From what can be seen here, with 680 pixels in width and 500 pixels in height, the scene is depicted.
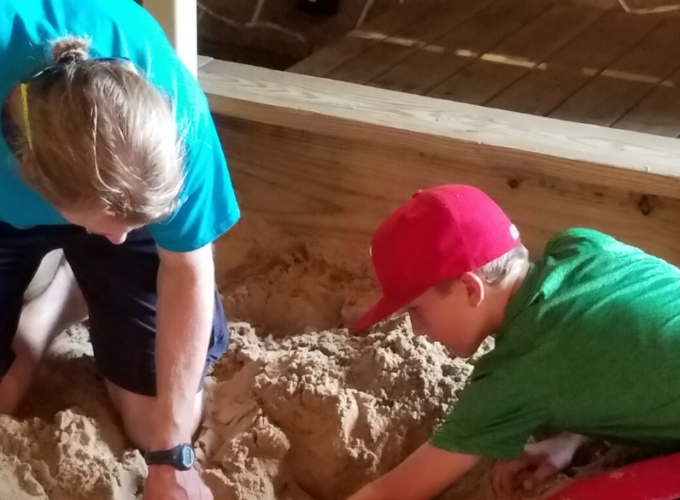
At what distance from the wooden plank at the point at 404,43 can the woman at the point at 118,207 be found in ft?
2.39

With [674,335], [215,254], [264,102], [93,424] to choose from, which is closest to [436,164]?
[264,102]

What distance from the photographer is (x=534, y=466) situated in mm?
1113

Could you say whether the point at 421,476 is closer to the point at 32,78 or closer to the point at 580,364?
the point at 580,364

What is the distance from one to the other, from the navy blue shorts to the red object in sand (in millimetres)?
555

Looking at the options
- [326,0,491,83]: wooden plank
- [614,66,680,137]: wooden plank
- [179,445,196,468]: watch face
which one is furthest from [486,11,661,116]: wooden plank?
[179,445,196,468]: watch face

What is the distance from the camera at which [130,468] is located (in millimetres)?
1162

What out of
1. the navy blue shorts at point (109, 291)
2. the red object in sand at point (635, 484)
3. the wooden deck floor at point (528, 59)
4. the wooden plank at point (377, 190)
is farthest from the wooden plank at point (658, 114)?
the navy blue shorts at point (109, 291)

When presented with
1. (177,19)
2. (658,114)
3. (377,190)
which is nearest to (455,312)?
(377,190)

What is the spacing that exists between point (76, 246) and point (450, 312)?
551 millimetres

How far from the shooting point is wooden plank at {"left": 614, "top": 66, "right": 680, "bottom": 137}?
1.54 metres

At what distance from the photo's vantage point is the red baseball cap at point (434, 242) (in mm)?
964

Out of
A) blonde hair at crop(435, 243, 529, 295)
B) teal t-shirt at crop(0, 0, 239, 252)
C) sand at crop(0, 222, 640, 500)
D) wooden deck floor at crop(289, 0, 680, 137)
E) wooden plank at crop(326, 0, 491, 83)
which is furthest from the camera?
wooden plank at crop(326, 0, 491, 83)

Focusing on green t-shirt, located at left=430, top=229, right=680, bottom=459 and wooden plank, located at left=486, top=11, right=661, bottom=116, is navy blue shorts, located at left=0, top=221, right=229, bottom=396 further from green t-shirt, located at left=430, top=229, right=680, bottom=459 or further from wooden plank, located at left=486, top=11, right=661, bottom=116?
wooden plank, located at left=486, top=11, right=661, bottom=116

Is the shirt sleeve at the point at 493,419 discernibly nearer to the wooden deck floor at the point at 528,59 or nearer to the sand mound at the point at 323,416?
the sand mound at the point at 323,416
